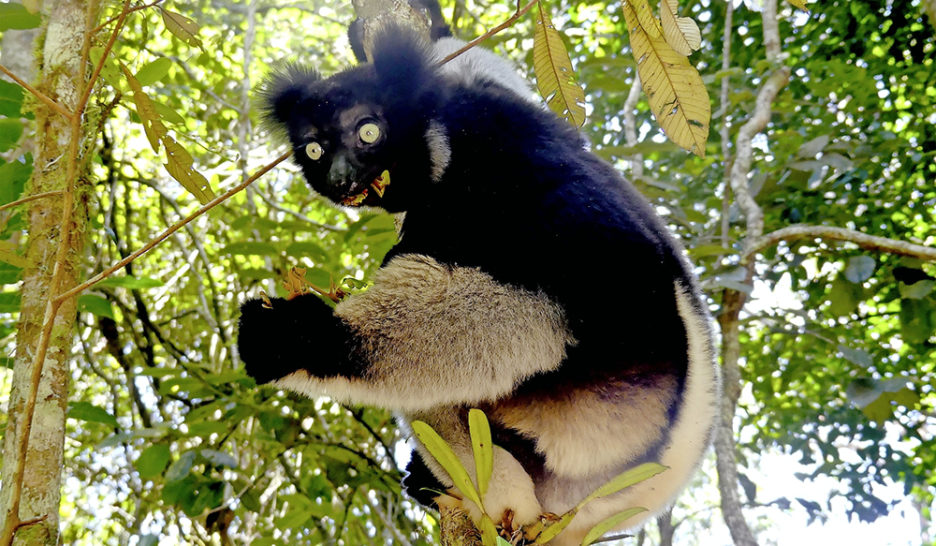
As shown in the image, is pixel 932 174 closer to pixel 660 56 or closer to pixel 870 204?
pixel 870 204

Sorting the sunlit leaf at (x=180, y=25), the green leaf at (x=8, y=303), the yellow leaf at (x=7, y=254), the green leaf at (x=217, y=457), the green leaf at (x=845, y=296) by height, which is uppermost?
the sunlit leaf at (x=180, y=25)

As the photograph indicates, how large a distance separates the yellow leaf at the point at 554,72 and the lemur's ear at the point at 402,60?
0.57 meters

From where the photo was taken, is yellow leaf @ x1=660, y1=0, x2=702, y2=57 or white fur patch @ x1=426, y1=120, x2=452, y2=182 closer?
yellow leaf @ x1=660, y1=0, x2=702, y2=57

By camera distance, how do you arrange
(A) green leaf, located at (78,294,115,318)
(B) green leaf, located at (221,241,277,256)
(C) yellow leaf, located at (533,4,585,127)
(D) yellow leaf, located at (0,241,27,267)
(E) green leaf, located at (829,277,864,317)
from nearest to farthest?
(D) yellow leaf, located at (0,241,27,267) < (C) yellow leaf, located at (533,4,585,127) < (A) green leaf, located at (78,294,115,318) < (B) green leaf, located at (221,241,277,256) < (E) green leaf, located at (829,277,864,317)

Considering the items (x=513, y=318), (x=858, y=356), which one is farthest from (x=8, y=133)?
(x=858, y=356)

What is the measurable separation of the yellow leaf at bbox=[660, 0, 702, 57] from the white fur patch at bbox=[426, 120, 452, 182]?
3.05ft

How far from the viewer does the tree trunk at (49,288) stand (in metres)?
1.69

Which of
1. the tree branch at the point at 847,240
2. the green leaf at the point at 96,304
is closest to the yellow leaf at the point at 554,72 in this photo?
the green leaf at the point at 96,304

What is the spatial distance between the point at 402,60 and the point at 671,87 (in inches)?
42.5

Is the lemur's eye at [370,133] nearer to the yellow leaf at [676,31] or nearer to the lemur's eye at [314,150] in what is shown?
the lemur's eye at [314,150]

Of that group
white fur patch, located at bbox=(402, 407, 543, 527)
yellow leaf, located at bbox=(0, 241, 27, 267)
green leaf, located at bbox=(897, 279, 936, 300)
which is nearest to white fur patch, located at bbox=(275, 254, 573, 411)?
white fur patch, located at bbox=(402, 407, 543, 527)

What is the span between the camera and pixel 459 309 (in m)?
2.16

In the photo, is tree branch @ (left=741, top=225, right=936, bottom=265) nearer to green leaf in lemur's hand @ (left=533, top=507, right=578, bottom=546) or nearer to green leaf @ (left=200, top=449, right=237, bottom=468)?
green leaf in lemur's hand @ (left=533, top=507, right=578, bottom=546)

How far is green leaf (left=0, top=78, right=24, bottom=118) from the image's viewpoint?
226 cm
